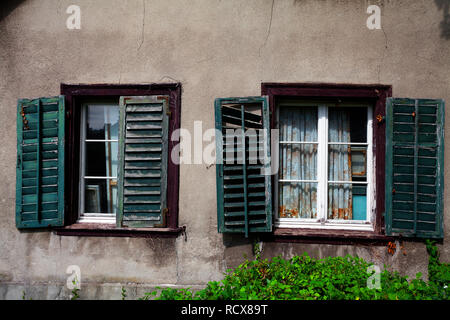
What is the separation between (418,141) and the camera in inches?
151

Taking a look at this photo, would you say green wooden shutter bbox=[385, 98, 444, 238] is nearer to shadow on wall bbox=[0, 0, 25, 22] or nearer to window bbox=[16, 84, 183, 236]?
window bbox=[16, 84, 183, 236]

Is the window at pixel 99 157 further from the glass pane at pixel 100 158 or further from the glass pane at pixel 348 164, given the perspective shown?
the glass pane at pixel 348 164

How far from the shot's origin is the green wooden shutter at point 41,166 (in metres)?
4.04

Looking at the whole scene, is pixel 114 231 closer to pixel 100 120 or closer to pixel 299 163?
pixel 100 120

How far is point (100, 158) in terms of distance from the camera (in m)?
4.29

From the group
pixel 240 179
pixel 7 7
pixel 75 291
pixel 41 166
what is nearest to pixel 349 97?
pixel 240 179

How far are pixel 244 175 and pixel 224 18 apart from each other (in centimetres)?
192

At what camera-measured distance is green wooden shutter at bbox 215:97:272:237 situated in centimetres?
383

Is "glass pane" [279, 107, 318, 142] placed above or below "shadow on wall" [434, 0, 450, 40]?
below

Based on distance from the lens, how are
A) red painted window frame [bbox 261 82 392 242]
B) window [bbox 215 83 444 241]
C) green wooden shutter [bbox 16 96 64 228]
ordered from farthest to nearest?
green wooden shutter [bbox 16 96 64 228] < red painted window frame [bbox 261 82 392 242] < window [bbox 215 83 444 241]

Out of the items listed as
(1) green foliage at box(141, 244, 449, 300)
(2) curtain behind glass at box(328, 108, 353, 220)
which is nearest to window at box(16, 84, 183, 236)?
(1) green foliage at box(141, 244, 449, 300)

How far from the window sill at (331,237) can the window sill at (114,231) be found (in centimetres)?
119

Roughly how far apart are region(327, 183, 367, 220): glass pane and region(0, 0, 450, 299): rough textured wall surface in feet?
1.34

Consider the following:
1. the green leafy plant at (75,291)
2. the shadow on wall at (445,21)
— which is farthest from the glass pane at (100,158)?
the shadow on wall at (445,21)
